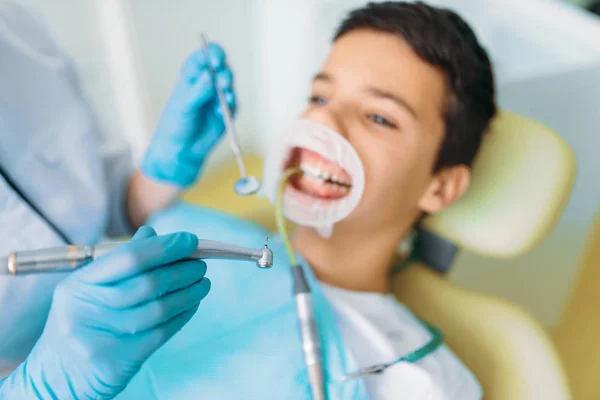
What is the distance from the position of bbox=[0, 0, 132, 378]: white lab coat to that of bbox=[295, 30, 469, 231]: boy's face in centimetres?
43

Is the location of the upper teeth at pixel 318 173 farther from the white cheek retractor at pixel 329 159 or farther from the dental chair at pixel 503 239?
the dental chair at pixel 503 239

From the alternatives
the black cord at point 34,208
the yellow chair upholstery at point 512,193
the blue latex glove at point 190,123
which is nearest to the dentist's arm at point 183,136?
the blue latex glove at point 190,123

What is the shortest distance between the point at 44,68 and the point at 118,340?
0.57 m

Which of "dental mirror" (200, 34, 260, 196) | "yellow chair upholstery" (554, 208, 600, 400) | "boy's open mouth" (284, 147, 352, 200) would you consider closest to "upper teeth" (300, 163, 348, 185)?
"boy's open mouth" (284, 147, 352, 200)

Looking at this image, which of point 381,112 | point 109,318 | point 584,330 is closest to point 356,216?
point 381,112

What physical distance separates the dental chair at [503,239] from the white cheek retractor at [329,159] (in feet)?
0.54

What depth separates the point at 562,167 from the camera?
3.42 feet

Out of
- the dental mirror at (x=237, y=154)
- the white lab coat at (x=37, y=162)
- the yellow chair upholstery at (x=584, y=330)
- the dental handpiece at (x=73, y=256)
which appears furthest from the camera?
the yellow chair upholstery at (x=584, y=330)

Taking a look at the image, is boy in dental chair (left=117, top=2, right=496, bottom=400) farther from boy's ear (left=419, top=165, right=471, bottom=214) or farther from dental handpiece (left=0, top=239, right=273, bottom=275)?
dental handpiece (left=0, top=239, right=273, bottom=275)

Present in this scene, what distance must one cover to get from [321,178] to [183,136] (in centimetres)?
31

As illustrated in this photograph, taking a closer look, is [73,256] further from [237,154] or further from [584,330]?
[584,330]

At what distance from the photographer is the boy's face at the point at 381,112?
0.95 metres

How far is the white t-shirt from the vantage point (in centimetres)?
87

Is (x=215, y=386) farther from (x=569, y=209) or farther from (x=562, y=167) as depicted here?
(x=569, y=209)
